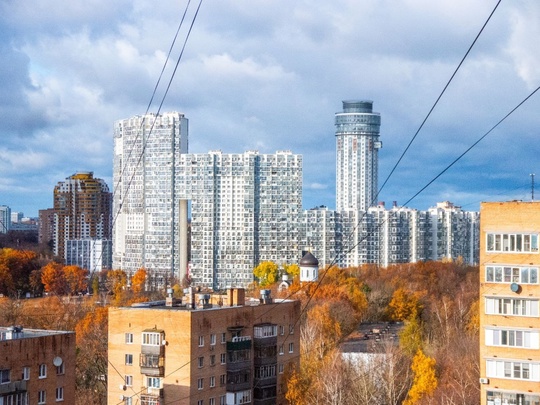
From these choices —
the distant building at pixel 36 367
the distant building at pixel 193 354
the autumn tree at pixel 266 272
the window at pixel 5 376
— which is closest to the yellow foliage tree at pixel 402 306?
the autumn tree at pixel 266 272

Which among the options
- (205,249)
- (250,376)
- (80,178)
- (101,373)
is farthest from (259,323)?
(80,178)

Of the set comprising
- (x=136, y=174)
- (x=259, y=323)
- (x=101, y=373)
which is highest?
(x=136, y=174)

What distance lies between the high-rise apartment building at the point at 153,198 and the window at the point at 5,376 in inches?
1638

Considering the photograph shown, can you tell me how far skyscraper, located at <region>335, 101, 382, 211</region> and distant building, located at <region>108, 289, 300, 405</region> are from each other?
292 ft

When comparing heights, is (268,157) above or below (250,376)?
above

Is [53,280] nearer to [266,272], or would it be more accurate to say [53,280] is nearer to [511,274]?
[266,272]

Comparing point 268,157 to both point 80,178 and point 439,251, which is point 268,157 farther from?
point 80,178

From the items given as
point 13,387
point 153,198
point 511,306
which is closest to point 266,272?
point 153,198

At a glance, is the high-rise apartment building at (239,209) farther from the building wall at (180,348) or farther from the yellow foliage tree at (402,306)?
the building wall at (180,348)

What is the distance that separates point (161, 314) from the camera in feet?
67.1

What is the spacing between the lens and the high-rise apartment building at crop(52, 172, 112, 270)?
86938mm

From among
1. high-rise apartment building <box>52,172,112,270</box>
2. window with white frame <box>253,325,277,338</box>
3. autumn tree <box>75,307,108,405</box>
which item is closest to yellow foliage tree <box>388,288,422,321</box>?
autumn tree <box>75,307,108,405</box>

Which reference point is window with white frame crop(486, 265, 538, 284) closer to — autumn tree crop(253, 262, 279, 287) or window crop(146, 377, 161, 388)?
window crop(146, 377, 161, 388)

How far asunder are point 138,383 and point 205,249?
3776 centimetres
